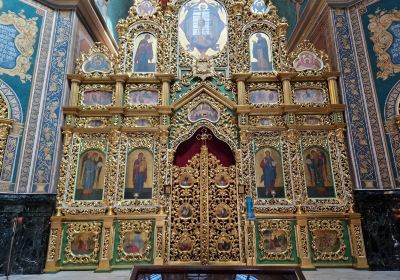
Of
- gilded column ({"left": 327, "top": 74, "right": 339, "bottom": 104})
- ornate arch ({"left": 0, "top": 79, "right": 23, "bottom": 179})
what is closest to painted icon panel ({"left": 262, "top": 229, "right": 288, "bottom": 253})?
gilded column ({"left": 327, "top": 74, "right": 339, "bottom": 104})

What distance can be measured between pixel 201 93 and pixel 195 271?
6.84m

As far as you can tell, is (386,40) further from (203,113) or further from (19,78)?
(19,78)

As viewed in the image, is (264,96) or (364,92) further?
(264,96)

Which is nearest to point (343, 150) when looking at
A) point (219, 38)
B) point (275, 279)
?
point (219, 38)

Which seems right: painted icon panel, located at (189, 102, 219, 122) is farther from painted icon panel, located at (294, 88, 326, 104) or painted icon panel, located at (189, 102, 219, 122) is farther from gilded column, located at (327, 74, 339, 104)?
gilded column, located at (327, 74, 339, 104)

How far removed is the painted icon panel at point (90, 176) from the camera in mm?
7773

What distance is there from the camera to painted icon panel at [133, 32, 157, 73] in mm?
8906

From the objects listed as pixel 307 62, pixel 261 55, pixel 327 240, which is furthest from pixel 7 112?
pixel 327 240

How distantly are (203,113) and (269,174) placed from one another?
7.55 ft

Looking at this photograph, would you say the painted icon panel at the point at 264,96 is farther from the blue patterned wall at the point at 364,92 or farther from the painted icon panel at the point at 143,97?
the painted icon panel at the point at 143,97

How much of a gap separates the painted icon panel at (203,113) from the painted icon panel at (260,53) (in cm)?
161

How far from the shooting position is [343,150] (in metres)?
7.90

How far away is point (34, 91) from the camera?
25.8ft

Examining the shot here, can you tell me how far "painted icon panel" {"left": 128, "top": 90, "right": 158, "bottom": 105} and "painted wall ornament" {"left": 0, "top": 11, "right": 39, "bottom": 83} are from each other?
2.47 m
